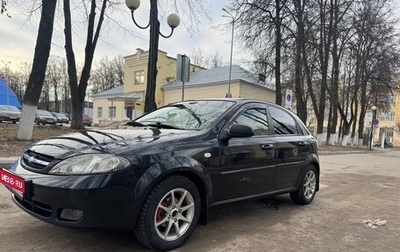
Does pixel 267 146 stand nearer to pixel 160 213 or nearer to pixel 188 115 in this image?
pixel 188 115

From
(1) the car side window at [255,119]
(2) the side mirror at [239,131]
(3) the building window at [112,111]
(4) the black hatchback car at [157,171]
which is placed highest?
(3) the building window at [112,111]

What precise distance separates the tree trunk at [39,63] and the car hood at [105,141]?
25.3 feet

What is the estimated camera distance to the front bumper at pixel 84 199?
296 centimetres

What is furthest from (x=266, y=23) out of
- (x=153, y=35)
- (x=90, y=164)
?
(x=90, y=164)

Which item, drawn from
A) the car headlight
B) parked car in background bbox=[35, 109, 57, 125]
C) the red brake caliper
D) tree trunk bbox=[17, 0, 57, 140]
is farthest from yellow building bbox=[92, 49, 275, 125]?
the car headlight

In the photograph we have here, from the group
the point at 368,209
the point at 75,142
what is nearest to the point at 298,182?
the point at 368,209

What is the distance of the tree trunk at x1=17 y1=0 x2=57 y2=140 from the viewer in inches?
414

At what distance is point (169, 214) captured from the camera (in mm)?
3473

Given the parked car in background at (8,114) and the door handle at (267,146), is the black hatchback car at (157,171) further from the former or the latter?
the parked car in background at (8,114)

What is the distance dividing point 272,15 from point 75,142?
1803 cm

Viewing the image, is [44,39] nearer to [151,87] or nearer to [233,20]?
[151,87]

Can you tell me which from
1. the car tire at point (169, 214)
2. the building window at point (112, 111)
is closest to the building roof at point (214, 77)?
the building window at point (112, 111)

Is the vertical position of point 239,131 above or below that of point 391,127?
below

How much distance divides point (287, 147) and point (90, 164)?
294 cm
